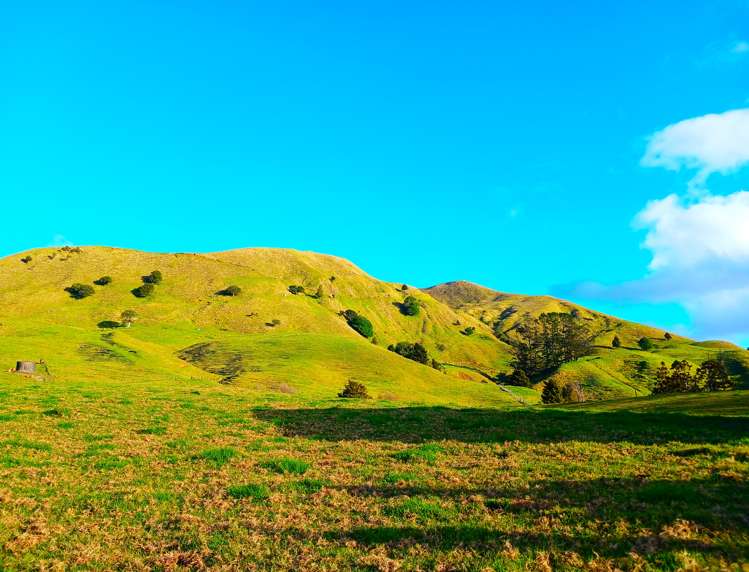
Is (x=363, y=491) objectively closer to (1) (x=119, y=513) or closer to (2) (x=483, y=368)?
(1) (x=119, y=513)

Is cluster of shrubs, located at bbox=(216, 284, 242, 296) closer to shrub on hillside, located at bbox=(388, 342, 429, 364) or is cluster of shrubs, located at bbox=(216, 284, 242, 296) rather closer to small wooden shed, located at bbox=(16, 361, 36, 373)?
shrub on hillside, located at bbox=(388, 342, 429, 364)

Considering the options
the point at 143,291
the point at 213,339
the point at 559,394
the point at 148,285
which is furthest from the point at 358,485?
the point at 148,285

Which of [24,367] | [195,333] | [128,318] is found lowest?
[24,367]

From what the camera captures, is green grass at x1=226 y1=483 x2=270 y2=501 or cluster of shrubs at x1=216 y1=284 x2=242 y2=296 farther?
cluster of shrubs at x1=216 y1=284 x2=242 y2=296

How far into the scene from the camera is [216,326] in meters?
134

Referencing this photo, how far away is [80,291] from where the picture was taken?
143 m

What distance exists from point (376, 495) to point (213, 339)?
11006cm

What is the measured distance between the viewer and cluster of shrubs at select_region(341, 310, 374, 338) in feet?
588

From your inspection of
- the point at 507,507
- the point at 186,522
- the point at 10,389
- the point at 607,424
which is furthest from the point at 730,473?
the point at 10,389

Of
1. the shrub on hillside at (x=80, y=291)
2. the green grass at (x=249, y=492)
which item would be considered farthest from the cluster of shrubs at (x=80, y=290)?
the green grass at (x=249, y=492)

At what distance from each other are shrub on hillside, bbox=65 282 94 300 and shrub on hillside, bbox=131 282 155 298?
11397 millimetres

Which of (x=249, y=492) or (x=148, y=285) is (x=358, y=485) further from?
(x=148, y=285)

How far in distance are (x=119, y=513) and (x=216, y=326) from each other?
12636 centimetres

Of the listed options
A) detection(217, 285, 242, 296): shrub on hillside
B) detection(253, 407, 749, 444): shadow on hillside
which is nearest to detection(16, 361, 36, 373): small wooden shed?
detection(253, 407, 749, 444): shadow on hillside
